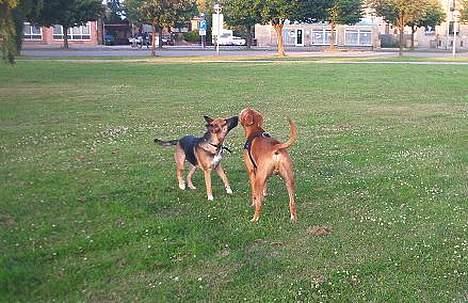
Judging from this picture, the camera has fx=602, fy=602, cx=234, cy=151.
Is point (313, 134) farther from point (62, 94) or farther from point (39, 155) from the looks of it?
point (62, 94)

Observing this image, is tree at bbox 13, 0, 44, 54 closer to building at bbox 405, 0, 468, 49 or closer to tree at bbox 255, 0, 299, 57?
tree at bbox 255, 0, 299, 57

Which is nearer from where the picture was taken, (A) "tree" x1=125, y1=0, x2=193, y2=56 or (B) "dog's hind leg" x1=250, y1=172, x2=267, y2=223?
(B) "dog's hind leg" x1=250, y1=172, x2=267, y2=223

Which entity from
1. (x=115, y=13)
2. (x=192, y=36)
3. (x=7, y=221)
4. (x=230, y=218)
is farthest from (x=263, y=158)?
(x=115, y=13)

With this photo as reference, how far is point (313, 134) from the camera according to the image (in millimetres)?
11398

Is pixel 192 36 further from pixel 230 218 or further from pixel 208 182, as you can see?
pixel 230 218

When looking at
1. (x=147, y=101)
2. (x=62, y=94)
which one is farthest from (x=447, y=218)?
(x=62, y=94)

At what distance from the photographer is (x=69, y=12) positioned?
154 feet

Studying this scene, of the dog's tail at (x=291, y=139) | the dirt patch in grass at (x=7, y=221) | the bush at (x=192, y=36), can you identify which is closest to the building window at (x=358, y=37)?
the bush at (x=192, y=36)

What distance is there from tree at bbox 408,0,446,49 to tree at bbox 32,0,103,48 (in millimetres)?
28763

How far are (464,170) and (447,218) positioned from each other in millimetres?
2481

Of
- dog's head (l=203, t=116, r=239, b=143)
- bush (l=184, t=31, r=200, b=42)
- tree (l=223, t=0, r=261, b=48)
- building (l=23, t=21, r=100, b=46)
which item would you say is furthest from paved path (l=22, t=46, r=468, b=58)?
dog's head (l=203, t=116, r=239, b=143)

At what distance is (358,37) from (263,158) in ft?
245

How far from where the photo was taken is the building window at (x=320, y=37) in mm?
77500

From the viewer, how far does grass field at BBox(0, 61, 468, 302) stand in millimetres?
4504
